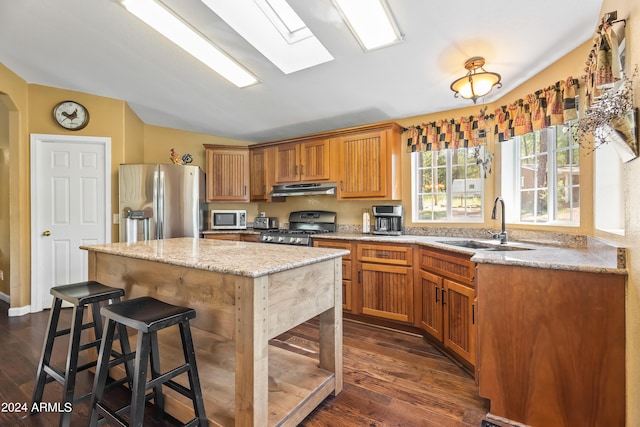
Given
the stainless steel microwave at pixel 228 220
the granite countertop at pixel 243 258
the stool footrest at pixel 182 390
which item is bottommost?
the stool footrest at pixel 182 390

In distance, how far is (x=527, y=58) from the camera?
2.30m

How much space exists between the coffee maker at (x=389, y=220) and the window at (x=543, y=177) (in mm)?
1063

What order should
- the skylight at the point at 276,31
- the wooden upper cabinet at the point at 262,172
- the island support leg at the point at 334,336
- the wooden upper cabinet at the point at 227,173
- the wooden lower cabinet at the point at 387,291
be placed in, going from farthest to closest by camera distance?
the wooden upper cabinet at the point at 227,173 < the wooden upper cabinet at the point at 262,172 < the wooden lower cabinet at the point at 387,291 < the skylight at the point at 276,31 < the island support leg at the point at 334,336

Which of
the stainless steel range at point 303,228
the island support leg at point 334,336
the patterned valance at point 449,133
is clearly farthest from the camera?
the stainless steel range at point 303,228

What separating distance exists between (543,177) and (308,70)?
2.30 metres

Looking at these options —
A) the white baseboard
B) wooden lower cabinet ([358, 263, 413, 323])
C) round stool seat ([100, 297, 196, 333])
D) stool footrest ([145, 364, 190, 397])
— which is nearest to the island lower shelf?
stool footrest ([145, 364, 190, 397])

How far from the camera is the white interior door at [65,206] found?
347cm

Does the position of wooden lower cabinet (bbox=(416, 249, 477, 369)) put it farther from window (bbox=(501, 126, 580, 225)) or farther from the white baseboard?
the white baseboard

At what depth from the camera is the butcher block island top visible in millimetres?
1342

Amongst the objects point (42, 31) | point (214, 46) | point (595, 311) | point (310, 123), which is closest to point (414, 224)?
point (310, 123)

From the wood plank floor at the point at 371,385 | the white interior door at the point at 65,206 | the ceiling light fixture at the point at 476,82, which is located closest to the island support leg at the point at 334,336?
the wood plank floor at the point at 371,385

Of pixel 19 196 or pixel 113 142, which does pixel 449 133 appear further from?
pixel 19 196

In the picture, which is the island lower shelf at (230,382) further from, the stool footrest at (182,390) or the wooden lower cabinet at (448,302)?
the wooden lower cabinet at (448,302)

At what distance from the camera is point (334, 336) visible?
6.20 ft
